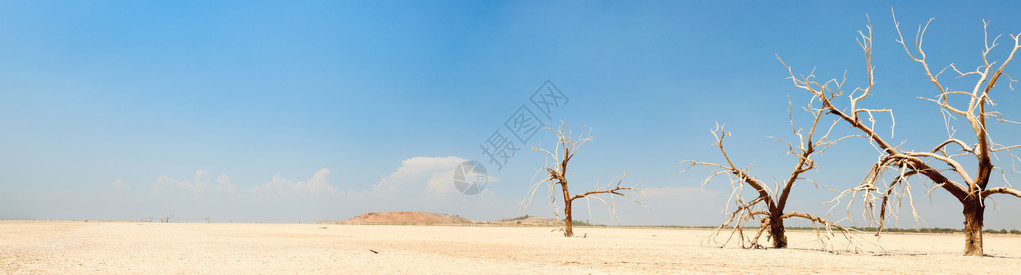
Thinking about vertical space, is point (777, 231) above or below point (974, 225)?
below

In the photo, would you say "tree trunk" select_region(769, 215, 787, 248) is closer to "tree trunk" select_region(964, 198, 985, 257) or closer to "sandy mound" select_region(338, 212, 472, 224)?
"tree trunk" select_region(964, 198, 985, 257)

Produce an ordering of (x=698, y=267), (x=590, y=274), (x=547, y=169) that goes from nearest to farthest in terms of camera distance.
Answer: (x=590, y=274), (x=698, y=267), (x=547, y=169)

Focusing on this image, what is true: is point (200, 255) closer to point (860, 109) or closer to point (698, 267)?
point (698, 267)

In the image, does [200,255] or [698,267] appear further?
[200,255]

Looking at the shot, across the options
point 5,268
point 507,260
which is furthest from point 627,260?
point 5,268

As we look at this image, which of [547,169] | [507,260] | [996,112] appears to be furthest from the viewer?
[547,169]

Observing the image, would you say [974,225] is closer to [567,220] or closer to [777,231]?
[777,231]

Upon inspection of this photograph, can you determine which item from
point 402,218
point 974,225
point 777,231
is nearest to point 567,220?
point 777,231

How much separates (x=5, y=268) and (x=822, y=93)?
17.0 meters

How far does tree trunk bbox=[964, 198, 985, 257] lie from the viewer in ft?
40.1

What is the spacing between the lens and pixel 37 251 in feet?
39.0

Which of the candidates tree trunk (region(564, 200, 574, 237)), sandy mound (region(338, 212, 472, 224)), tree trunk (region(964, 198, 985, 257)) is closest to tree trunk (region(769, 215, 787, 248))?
tree trunk (region(964, 198, 985, 257))

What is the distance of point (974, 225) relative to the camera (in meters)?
12.2

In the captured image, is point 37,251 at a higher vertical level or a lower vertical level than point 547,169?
lower
